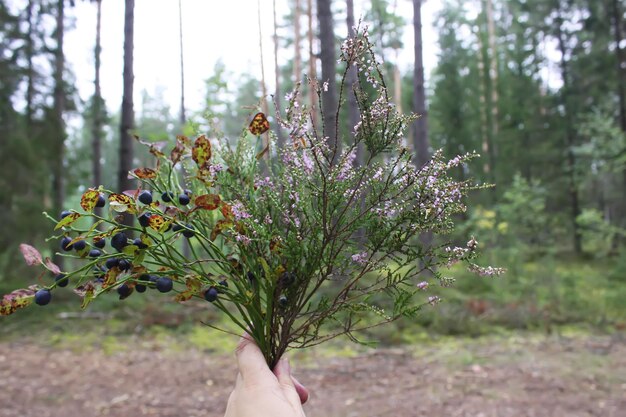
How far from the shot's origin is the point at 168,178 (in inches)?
65.3

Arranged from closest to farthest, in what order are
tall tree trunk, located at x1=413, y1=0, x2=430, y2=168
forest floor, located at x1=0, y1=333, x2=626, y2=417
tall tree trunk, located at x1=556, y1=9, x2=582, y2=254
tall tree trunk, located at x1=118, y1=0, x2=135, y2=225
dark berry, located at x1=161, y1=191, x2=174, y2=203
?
dark berry, located at x1=161, y1=191, x2=174, y2=203 → forest floor, located at x1=0, y1=333, x2=626, y2=417 → tall tree trunk, located at x1=118, y1=0, x2=135, y2=225 → tall tree trunk, located at x1=413, y1=0, x2=430, y2=168 → tall tree trunk, located at x1=556, y1=9, x2=582, y2=254

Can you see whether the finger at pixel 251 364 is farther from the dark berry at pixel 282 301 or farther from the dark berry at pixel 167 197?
the dark berry at pixel 167 197

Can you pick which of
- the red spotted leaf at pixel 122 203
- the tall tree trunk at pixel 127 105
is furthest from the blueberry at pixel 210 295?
the tall tree trunk at pixel 127 105

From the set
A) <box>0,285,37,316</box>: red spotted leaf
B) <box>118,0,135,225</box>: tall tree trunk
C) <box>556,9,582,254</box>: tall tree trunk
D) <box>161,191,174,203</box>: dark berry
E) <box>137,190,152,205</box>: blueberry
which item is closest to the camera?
<box>0,285,37,316</box>: red spotted leaf

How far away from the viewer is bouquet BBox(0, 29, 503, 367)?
1.45 m

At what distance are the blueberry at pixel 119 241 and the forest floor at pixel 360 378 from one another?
4.32m

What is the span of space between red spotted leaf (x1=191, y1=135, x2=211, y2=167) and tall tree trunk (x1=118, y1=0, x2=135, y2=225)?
243 inches

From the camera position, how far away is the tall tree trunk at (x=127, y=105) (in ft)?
24.0

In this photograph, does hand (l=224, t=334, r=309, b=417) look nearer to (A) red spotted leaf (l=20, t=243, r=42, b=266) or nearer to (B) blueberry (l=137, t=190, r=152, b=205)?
(B) blueberry (l=137, t=190, r=152, b=205)

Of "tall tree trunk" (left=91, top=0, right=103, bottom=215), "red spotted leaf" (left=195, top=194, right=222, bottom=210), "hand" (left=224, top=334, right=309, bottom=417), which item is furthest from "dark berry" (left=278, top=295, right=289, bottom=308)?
"tall tree trunk" (left=91, top=0, right=103, bottom=215)

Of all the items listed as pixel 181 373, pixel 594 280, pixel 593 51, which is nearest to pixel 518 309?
pixel 594 280

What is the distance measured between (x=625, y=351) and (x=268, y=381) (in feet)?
24.4

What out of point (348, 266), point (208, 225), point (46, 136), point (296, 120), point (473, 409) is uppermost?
point (46, 136)

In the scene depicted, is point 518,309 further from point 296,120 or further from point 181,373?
point 296,120
